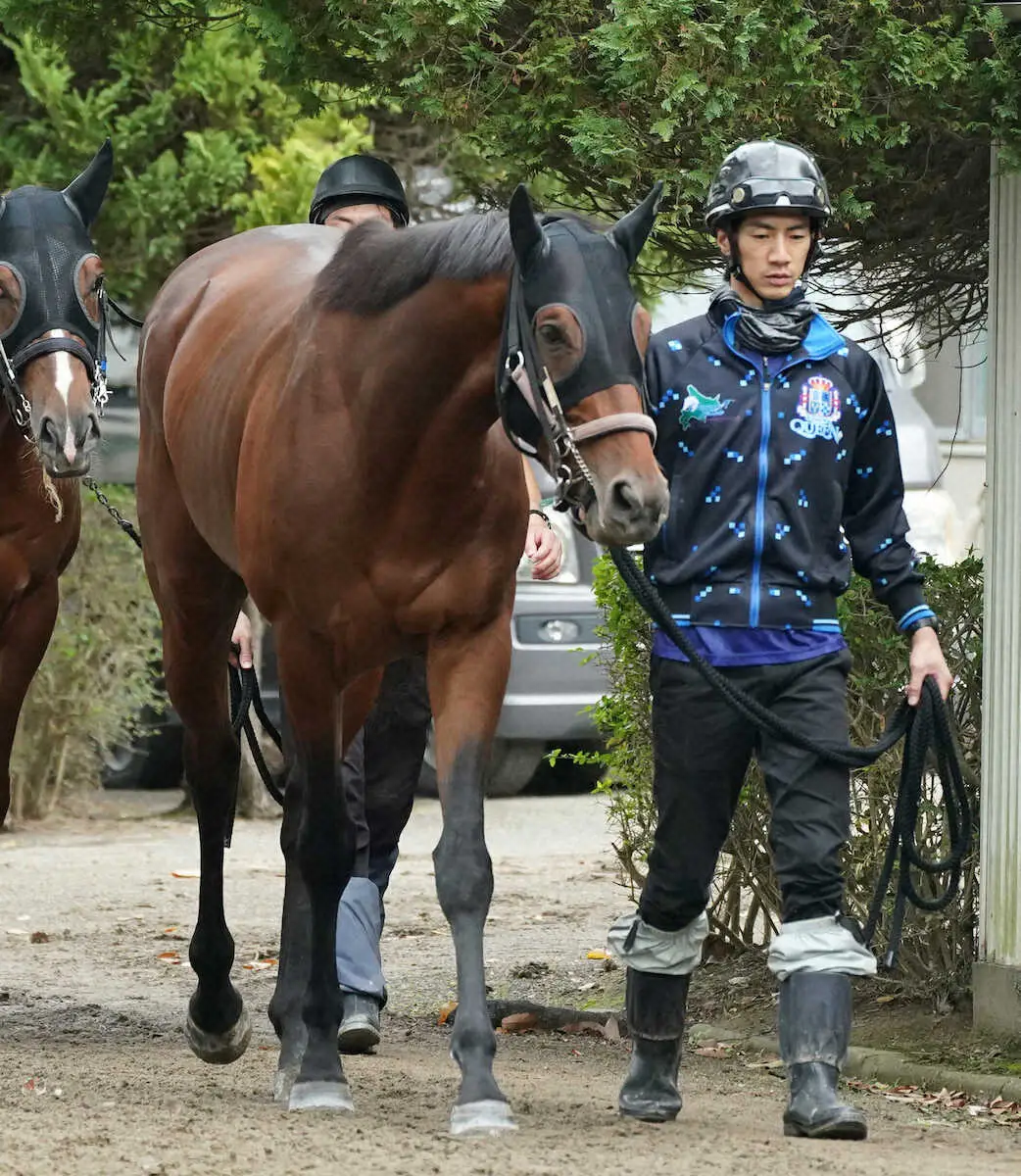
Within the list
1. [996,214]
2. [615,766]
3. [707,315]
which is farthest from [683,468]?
[615,766]

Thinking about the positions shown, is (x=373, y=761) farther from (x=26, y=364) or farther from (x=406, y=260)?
(x=406, y=260)

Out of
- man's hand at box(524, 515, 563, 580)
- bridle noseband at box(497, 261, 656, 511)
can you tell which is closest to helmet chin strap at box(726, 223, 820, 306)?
bridle noseband at box(497, 261, 656, 511)

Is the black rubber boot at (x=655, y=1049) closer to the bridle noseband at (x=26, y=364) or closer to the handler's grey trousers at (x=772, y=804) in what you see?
the handler's grey trousers at (x=772, y=804)

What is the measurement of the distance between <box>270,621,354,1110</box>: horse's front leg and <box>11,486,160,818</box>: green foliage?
6.19m

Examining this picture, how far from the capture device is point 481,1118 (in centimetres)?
441

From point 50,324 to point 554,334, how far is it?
2112 millimetres

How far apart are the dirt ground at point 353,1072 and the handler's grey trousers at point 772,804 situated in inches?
16.0

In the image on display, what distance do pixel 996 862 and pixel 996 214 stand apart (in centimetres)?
169

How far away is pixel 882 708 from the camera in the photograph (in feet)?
19.7

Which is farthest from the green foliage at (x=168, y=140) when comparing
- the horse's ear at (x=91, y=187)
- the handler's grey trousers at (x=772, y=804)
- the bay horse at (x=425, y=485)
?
the handler's grey trousers at (x=772, y=804)

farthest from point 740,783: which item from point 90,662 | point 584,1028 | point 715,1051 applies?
point 90,662

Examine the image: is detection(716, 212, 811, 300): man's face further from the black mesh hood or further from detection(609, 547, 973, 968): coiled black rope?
the black mesh hood

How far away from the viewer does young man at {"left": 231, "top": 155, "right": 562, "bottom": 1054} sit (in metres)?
5.74

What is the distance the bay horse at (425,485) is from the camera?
4227 mm
